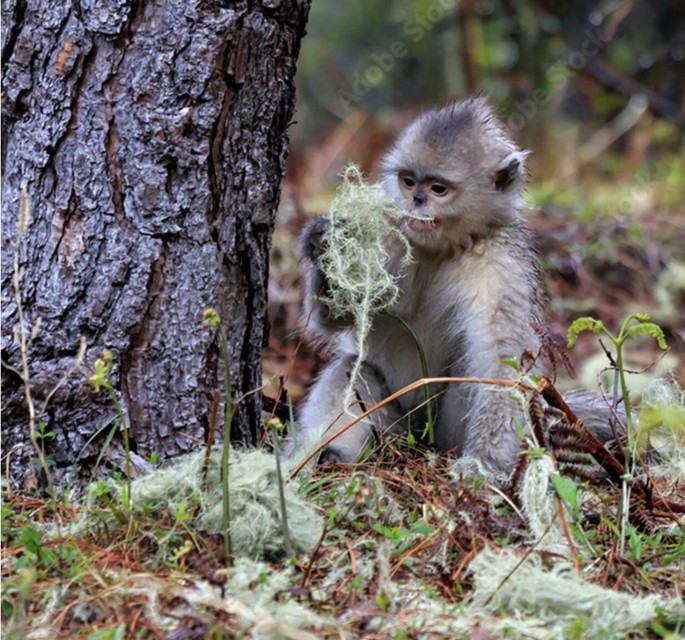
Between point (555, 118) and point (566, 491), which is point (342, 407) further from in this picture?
point (555, 118)

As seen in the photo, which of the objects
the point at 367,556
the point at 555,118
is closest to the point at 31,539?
the point at 367,556

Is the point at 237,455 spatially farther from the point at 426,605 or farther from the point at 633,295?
the point at 633,295

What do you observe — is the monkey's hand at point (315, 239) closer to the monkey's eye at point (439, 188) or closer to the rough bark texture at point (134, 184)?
the monkey's eye at point (439, 188)

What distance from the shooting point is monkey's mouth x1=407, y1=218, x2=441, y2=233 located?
4785 millimetres

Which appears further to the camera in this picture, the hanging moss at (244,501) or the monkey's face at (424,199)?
the monkey's face at (424,199)

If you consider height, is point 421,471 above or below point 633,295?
below

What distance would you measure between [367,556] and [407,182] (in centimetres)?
218

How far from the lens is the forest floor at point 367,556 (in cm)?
291

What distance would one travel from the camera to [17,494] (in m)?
3.86

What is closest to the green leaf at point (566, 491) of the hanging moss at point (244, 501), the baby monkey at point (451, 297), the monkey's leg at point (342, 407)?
the hanging moss at point (244, 501)

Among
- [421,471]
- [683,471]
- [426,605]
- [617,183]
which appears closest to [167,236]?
[421,471]

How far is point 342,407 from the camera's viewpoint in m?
5.00

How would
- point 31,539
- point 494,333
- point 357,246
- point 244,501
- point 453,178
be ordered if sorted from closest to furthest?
point 31,539 < point 244,501 < point 357,246 < point 494,333 < point 453,178

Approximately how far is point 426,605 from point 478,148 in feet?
8.60
